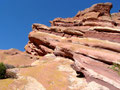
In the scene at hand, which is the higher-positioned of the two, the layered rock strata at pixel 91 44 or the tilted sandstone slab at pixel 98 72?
the layered rock strata at pixel 91 44

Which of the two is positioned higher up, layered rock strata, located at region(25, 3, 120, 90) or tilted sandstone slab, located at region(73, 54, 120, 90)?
layered rock strata, located at region(25, 3, 120, 90)

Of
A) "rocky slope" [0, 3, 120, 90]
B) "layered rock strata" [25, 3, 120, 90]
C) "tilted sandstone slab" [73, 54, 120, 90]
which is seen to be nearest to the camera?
"tilted sandstone slab" [73, 54, 120, 90]

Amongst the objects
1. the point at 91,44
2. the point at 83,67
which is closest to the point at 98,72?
the point at 83,67

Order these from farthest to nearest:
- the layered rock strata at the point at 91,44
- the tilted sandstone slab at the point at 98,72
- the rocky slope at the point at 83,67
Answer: the layered rock strata at the point at 91,44, the rocky slope at the point at 83,67, the tilted sandstone slab at the point at 98,72

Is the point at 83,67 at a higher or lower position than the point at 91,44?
lower

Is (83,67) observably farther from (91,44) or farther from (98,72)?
(91,44)

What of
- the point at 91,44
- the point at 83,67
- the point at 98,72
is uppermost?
the point at 91,44

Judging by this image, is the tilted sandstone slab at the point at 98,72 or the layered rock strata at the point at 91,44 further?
the layered rock strata at the point at 91,44

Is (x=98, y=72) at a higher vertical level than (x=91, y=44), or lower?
lower

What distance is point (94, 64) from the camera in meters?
11.8

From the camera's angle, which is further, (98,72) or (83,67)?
(83,67)

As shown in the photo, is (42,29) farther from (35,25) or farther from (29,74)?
(29,74)

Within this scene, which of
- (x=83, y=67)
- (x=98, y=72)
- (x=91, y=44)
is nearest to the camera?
(x=98, y=72)

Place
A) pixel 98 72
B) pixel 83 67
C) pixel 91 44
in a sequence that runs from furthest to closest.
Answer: pixel 91 44 < pixel 83 67 < pixel 98 72
